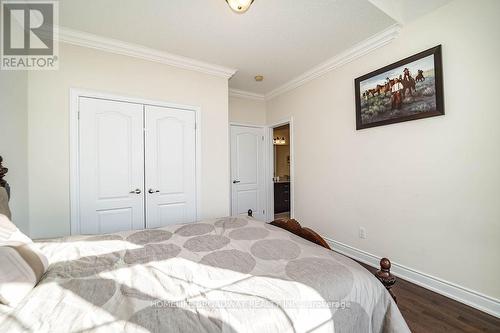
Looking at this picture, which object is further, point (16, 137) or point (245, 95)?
point (245, 95)

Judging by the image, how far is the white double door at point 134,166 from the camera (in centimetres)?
242

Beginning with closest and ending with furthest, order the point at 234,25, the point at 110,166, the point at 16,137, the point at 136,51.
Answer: the point at 16,137 → the point at 234,25 → the point at 110,166 → the point at 136,51

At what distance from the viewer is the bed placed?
762 millimetres

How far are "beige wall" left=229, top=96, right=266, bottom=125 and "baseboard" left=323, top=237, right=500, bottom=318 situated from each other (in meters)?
2.89

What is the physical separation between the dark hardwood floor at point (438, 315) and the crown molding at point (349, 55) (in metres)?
2.63

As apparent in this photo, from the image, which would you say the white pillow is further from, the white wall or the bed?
the white wall

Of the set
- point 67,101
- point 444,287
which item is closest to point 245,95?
point 67,101

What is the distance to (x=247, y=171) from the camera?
425cm

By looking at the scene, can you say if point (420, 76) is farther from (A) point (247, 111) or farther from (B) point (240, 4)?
(A) point (247, 111)

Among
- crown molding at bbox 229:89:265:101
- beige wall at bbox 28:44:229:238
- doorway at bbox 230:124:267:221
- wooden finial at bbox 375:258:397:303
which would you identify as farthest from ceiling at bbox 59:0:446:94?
wooden finial at bbox 375:258:397:303

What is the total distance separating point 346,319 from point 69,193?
2.75 meters

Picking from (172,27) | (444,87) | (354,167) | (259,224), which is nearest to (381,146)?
(354,167)

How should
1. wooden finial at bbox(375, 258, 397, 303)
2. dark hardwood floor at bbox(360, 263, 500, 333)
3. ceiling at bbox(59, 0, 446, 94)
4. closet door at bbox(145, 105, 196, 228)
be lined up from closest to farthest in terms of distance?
1. wooden finial at bbox(375, 258, 397, 303)
2. dark hardwood floor at bbox(360, 263, 500, 333)
3. ceiling at bbox(59, 0, 446, 94)
4. closet door at bbox(145, 105, 196, 228)

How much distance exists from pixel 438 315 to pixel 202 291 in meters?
2.02
